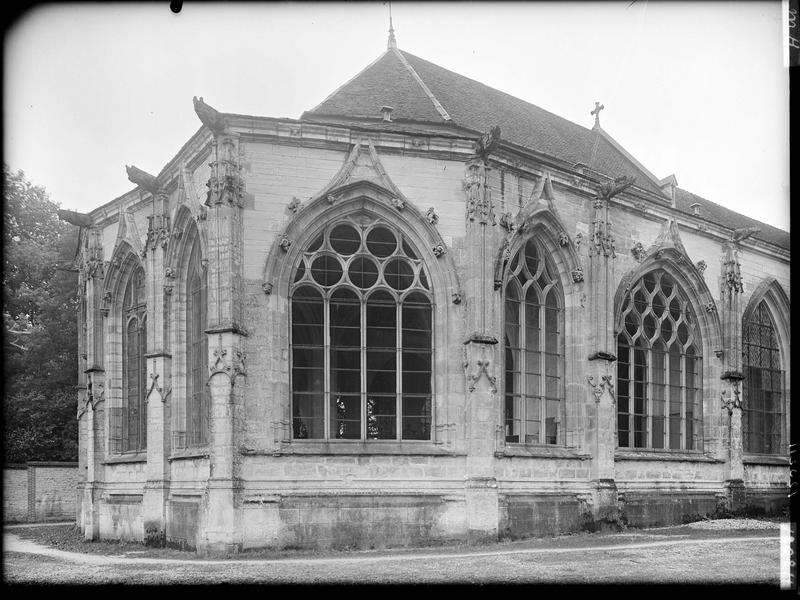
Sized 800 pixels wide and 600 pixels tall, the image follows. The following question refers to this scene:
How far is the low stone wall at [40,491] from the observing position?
23.6 m

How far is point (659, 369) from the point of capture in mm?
19234

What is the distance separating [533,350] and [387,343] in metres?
3.30

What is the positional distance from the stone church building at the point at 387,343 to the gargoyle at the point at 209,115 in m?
0.03

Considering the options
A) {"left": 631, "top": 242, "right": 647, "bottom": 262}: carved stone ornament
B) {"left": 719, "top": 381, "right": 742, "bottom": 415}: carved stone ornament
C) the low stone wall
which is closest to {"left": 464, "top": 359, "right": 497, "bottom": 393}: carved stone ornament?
{"left": 631, "top": 242, "right": 647, "bottom": 262}: carved stone ornament

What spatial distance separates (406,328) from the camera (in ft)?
49.0

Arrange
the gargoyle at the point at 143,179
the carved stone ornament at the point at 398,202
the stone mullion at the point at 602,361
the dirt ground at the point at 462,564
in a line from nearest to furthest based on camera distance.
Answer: the dirt ground at the point at 462,564 → the carved stone ornament at the point at 398,202 → the gargoyle at the point at 143,179 → the stone mullion at the point at 602,361

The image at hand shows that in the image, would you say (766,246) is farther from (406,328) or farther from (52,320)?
(52,320)

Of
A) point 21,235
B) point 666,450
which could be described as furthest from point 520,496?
point 21,235

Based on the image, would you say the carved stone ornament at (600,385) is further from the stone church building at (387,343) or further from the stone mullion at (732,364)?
the stone mullion at (732,364)

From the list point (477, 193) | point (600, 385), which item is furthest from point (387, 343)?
point (600, 385)

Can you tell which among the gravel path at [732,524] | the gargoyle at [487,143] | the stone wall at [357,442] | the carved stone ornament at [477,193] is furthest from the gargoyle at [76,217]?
the gravel path at [732,524]

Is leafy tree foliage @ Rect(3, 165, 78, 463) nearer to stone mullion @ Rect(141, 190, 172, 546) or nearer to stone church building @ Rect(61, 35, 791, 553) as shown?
stone church building @ Rect(61, 35, 791, 553)

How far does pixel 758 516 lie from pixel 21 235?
25.0m

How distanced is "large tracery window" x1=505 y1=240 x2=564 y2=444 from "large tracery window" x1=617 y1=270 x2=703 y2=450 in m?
2.17
